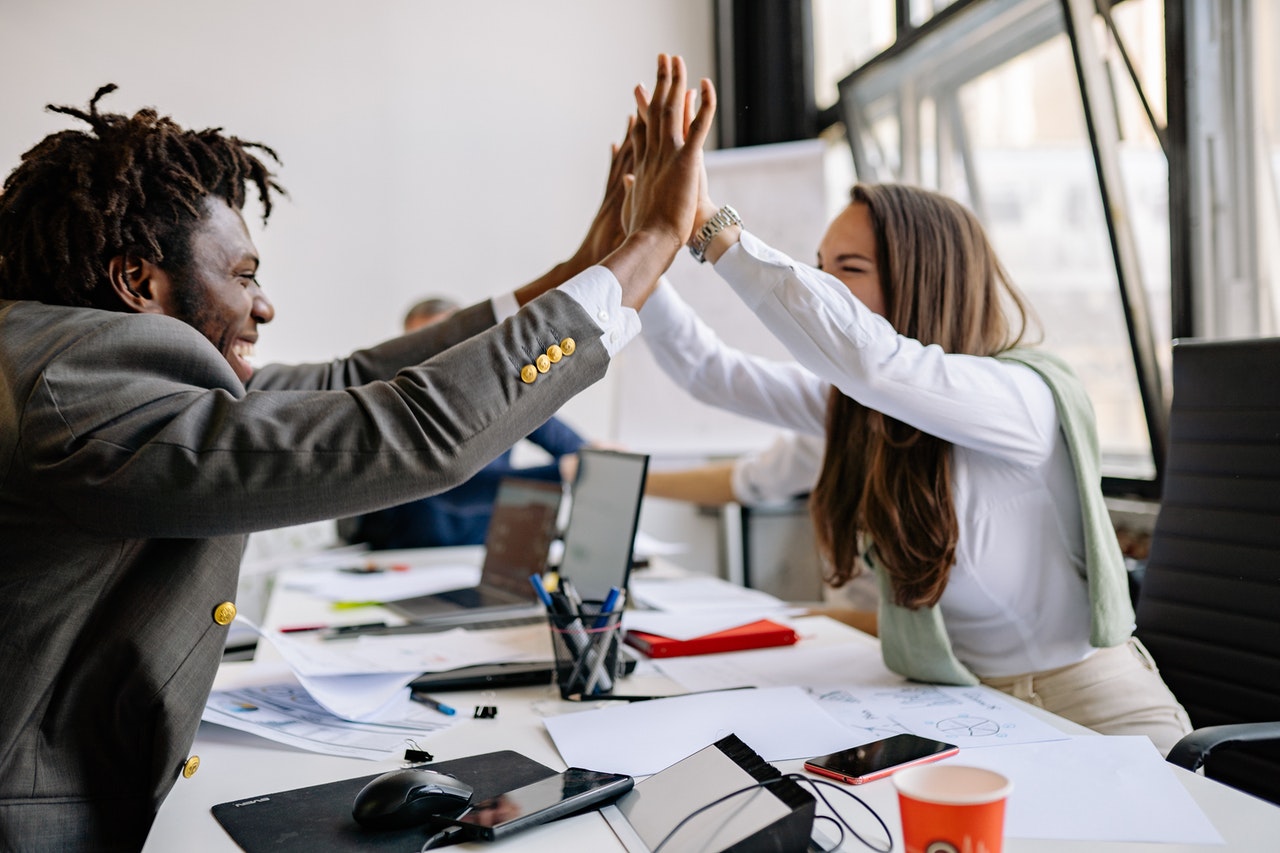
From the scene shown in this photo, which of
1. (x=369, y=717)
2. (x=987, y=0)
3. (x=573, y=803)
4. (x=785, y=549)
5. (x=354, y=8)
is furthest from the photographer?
(x=354, y=8)

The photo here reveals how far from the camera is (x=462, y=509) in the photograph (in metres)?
3.03

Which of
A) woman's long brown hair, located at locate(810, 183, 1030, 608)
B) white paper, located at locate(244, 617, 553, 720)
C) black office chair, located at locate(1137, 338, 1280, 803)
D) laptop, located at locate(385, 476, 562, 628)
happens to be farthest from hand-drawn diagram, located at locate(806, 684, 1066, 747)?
laptop, located at locate(385, 476, 562, 628)

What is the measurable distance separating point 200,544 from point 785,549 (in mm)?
2700

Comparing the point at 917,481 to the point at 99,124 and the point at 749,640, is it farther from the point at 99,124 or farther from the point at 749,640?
the point at 99,124

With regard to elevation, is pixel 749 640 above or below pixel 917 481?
below

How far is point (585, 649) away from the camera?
1277 mm

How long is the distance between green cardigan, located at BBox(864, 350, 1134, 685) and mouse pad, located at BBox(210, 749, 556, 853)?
0.53 meters

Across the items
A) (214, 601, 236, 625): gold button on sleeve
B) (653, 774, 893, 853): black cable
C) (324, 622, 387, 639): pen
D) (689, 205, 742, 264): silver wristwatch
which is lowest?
(324, 622, 387, 639): pen

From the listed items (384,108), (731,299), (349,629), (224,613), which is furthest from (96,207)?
(384,108)

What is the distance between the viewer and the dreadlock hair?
993mm

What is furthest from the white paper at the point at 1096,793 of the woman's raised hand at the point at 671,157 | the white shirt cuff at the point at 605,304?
the woman's raised hand at the point at 671,157

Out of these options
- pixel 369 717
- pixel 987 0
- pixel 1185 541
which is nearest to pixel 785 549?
pixel 987 0

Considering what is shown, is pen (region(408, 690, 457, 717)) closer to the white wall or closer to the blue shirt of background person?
the blue shirt of background person

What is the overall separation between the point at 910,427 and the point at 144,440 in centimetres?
100
